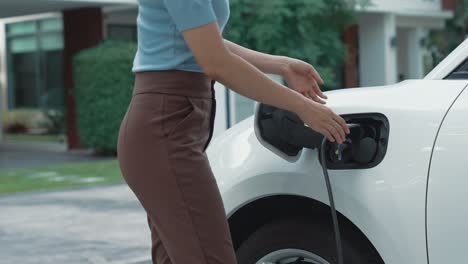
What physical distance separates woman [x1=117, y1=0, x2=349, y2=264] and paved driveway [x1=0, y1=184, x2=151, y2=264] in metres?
4.25

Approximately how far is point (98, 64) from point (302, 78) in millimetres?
15305

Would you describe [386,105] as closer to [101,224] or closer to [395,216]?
[395,216]

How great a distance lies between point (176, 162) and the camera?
2654mm

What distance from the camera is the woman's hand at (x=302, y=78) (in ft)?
9.95

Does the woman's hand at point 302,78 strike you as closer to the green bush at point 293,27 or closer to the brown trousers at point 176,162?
the brown trousers at point 176,162

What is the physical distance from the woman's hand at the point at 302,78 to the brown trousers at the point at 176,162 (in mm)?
367

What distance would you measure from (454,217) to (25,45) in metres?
22.2

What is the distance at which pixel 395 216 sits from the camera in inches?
114

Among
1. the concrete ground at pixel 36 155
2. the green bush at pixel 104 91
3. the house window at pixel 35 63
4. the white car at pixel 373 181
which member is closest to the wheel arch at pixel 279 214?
the white car at pixel 373 181

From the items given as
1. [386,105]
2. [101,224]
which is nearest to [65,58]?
[101,224]

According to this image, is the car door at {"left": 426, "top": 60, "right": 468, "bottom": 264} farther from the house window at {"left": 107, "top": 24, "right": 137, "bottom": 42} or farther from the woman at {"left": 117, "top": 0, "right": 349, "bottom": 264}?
the house window at {"left": 107, "top": 24, "right": 137, "bottom": 42}

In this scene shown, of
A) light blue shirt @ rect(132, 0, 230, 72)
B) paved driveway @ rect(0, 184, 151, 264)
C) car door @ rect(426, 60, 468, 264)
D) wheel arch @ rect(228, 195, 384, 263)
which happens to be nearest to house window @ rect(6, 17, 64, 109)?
paved driveway @ rect(0, 184, 151, 264)

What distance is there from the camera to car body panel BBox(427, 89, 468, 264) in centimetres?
279

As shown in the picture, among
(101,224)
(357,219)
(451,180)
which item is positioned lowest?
(101,224)
